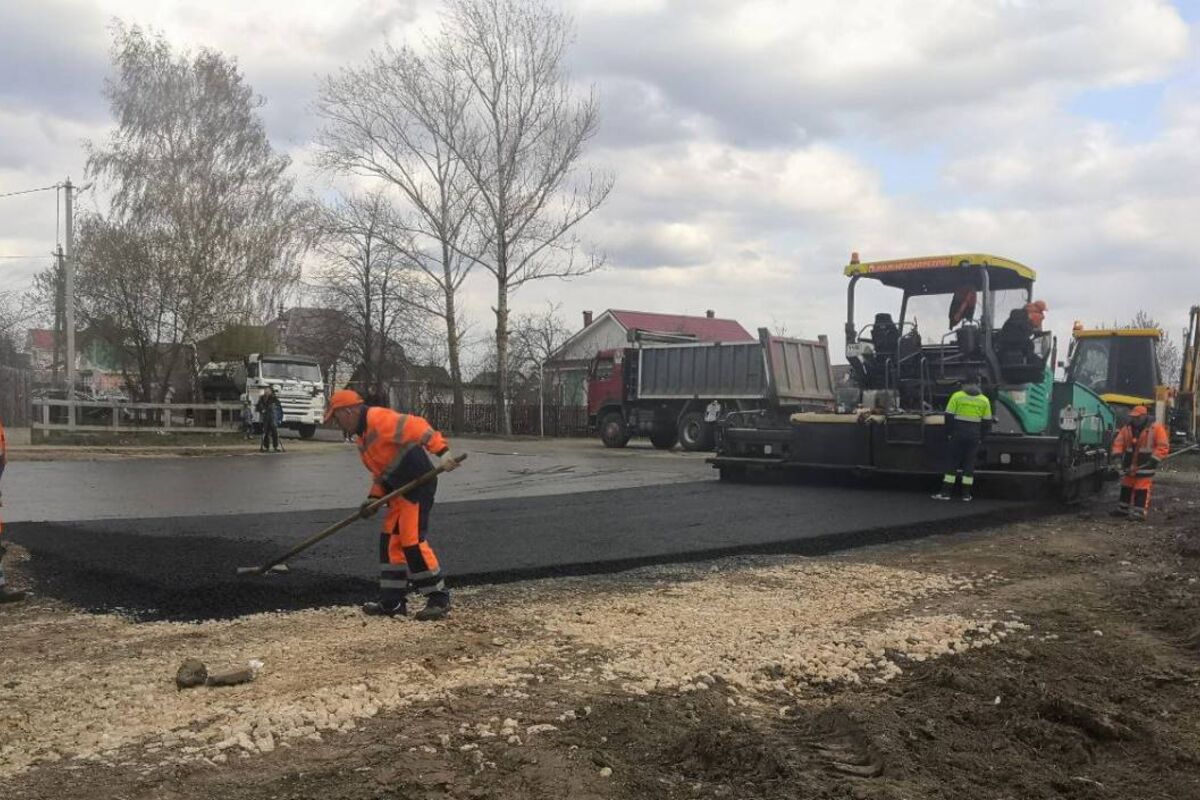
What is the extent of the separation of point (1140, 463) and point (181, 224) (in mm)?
24437

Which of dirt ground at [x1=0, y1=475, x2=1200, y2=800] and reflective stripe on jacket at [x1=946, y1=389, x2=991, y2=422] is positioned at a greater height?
reflective stripe on jacket at [x1=946, y1=389, x2=991, y2=422]

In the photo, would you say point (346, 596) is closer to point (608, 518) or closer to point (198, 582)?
point (198, 582)

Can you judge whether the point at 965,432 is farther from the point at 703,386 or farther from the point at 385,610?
the point at 703,386

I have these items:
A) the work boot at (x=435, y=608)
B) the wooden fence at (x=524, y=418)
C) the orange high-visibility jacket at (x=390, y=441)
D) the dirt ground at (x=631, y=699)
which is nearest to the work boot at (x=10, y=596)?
the dirt ground at (x=631, y=699)

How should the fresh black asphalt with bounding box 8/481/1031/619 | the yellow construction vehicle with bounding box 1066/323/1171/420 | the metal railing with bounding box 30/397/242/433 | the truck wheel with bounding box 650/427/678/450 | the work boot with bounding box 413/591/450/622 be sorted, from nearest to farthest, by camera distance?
1. the work boot with bounding box 413/591/450/622
2. the fresh black asphalt with bounding box 8/481/1031/619
3. the yellow construction vehicle with bounding box 1066/323/1171/420
4. the metal railing with bounding box 30/397/242/433
5. the truck wheel with bounding box 650/427/678/450

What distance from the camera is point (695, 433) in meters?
22.1

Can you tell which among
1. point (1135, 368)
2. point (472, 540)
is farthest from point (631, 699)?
point (1135, 368)

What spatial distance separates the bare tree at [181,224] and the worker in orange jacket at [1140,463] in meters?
23.2

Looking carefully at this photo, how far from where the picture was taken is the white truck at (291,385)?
84.8 ft

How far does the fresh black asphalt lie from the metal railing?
50.6ft

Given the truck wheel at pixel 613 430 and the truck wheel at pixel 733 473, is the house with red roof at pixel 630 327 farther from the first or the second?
the truck wheel at pixel 733 473

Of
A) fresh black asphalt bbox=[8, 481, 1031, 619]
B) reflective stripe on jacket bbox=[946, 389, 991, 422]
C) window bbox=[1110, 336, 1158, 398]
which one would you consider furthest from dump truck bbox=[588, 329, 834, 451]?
fresh black asphalt bbox=[8, 481, 1031, 619]

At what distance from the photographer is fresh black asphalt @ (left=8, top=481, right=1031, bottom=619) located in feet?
19.6

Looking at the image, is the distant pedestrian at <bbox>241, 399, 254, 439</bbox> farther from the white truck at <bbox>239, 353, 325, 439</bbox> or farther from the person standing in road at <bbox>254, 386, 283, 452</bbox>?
the person standing in road at <bbox>254, 386, 283, 452</bbox>
